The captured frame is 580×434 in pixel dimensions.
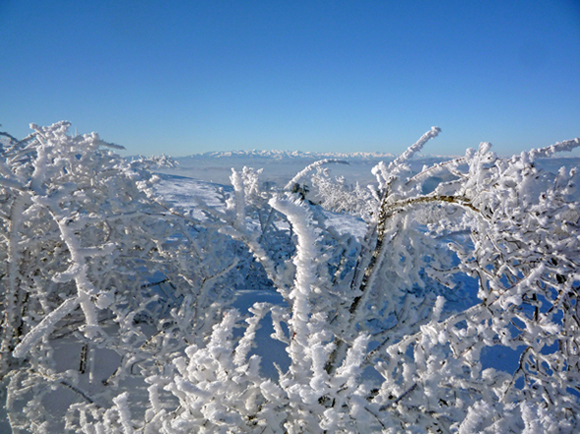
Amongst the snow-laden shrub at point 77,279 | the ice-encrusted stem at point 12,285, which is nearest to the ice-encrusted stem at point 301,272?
the snow-laden shrub at point 77,279

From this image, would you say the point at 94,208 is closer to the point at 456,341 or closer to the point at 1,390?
the point at 1,390

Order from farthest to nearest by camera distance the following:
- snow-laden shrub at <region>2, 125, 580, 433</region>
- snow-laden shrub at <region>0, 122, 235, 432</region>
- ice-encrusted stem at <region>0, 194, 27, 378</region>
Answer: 1. ice-encrusted stem at <region>0, 194, 27, 378</region>
2. snow-laden shrub at <region>0, 122, 235, 432</region>
3. snow-laden shrub at <region>2, 125, 580, 433</region>

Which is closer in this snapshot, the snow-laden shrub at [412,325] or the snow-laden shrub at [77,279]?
the snow-laden shrub at [412,325]

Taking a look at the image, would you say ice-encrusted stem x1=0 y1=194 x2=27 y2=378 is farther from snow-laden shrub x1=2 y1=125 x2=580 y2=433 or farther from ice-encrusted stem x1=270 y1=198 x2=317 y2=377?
ice-encrusted stem x1=270 y1=198 x2=317 y2=377

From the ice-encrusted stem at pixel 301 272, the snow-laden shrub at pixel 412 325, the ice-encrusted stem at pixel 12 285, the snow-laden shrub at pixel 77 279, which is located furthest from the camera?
the ice-encrusted stem at pixel 12 285

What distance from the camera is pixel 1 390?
2770mm

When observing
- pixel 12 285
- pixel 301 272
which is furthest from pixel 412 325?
pixel 12 285

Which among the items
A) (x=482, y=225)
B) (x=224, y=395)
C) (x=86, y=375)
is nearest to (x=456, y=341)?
(x=482, y=225)

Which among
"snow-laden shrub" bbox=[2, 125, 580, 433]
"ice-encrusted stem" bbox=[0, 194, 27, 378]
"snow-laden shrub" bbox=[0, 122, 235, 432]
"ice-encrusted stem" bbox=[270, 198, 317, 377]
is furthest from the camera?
"ice-encrusted stem" bbox=[0, 194, 27, 378]

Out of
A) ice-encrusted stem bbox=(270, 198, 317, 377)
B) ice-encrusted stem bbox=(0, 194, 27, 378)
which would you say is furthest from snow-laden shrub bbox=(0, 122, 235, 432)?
ice-encrusted stem bbox=(270, 198, 317, 377)

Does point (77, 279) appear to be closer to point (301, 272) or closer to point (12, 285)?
point (301, 272)

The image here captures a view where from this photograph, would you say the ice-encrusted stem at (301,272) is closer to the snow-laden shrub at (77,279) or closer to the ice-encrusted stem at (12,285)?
the snow-laden shrub at (77,279)

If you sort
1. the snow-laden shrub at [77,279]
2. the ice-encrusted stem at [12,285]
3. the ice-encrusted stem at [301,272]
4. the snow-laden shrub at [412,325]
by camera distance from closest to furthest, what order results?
the ice-encrusted stem at [301,272] → the snow-laden shrub at [412,325] → the snow-laden shrub at [77,279] → the ice-encrusted stem at [12,285]

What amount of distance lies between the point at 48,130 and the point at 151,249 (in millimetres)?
1833
